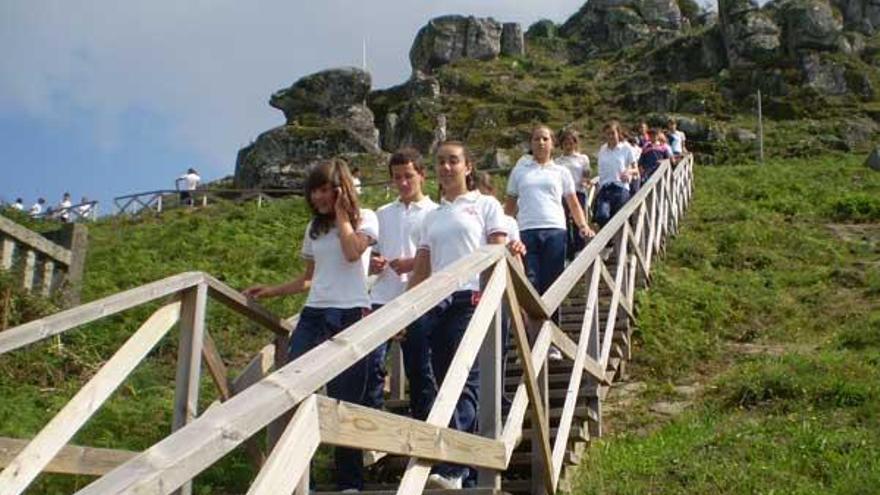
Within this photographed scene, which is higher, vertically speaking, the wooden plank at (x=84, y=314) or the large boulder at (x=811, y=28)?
the large boulder at (x=811, y=28)

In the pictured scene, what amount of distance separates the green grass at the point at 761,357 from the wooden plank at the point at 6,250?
5448 millimetres

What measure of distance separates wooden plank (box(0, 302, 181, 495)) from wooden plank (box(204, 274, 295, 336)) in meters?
0.63

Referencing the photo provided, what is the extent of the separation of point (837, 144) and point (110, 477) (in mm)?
31059

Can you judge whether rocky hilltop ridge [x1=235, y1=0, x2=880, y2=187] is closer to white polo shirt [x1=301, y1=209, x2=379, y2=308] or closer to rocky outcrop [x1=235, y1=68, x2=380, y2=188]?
rocky outcrop [x1=235, y1=68, x2=380, y2=188]

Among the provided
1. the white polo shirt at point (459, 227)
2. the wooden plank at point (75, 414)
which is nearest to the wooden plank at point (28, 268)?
the wooden plank at point (75, 414)

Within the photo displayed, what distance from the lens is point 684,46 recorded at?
5047 centimetres

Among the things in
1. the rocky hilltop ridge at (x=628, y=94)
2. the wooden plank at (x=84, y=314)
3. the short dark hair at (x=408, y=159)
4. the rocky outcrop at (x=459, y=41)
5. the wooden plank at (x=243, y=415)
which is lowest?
the wooden plank at (x=84, y=314)

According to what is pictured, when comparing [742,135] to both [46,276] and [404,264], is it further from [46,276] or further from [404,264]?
[404,264]

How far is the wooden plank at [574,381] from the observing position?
19.7 ft

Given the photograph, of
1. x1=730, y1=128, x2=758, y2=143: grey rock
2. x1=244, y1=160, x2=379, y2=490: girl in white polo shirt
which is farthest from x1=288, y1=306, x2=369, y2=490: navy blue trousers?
x1=730, y1=128, x2=758, y2=143: grey rock

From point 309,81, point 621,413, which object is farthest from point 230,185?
point 621,413

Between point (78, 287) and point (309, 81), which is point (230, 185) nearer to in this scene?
point (309, 81)

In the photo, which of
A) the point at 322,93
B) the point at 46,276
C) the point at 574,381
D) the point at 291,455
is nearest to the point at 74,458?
the point at 574,381

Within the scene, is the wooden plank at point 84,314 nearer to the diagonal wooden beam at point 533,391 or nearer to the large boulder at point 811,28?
the diagonal wooden beam at point 533,391
